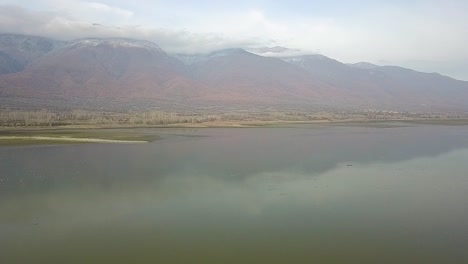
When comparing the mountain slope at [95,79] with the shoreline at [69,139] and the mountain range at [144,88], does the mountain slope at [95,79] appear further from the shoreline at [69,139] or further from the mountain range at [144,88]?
the shoreline at [69,139]

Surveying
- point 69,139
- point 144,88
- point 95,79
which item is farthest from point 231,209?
point 95,79

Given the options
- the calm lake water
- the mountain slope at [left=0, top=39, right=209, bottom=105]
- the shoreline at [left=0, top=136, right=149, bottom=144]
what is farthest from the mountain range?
the calm lake water

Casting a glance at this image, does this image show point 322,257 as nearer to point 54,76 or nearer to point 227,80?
point 54,76

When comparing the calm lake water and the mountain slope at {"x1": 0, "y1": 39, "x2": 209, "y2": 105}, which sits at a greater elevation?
the mountain slope at {"x1": 0, "y1": 39, "x2": 209, "y2": 105}

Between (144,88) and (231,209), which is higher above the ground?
(144,88)

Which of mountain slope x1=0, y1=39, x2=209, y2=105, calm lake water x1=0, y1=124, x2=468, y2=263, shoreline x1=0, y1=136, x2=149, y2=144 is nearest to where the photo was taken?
calm lake water x1=0, y1=124, x2=468, y2=263

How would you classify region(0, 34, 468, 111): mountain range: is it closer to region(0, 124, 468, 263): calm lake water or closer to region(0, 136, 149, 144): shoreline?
region(0, 136, 149, 144): shoreline

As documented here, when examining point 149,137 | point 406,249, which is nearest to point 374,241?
point 406,249

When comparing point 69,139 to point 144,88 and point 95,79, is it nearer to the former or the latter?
point 144,88
